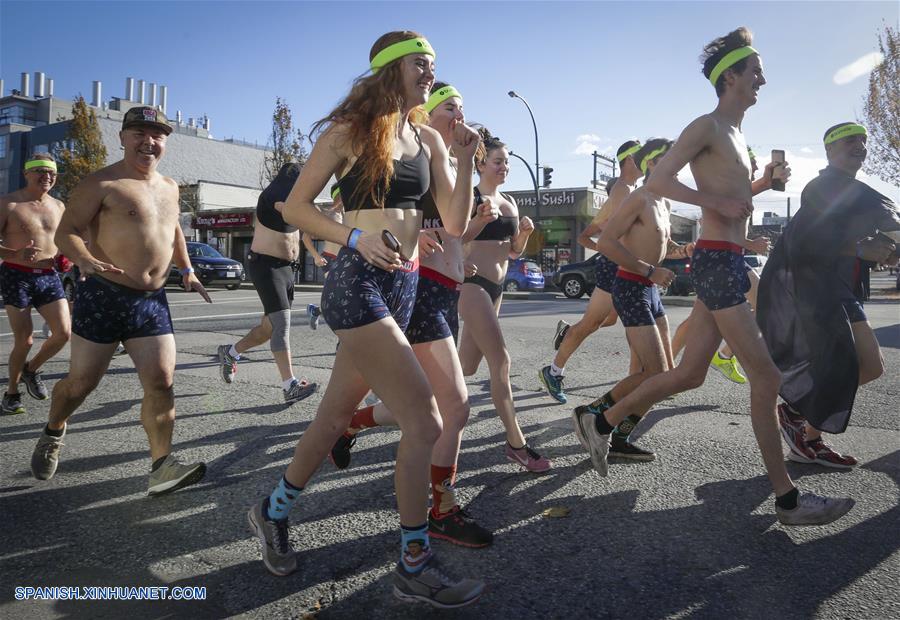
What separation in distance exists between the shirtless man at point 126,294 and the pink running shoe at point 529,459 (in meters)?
1.69

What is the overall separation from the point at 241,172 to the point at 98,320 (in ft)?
194

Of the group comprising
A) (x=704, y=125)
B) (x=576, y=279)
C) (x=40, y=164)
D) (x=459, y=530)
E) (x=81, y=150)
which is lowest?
(x=459, y=530)

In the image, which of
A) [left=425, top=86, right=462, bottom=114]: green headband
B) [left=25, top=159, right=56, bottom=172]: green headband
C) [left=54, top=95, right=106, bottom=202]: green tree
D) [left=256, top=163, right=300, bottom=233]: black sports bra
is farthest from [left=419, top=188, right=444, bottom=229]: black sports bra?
[left=54, top=95, right=106, bottom=202]: green tree

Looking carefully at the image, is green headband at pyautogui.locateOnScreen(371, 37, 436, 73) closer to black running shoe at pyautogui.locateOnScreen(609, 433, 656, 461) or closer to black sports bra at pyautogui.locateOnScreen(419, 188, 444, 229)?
black sports bra at pyautogui.locateOnScreen(419, 188, 444, 229)

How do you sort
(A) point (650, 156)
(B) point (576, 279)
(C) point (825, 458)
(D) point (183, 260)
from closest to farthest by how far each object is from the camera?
1. (C) point (825, 458)
2. (D) point (183, 260)
3. (A) point (650, 156)
4. (B) point (576, 279)

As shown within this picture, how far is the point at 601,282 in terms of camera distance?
17.8 ft

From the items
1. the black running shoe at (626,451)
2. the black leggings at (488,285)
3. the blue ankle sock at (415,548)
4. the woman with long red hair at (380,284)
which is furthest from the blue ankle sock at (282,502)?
the black running shoe at (626,451)

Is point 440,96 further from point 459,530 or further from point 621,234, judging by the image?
point 459,530

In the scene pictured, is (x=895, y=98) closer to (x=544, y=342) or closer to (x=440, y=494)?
(x=544, y=342)

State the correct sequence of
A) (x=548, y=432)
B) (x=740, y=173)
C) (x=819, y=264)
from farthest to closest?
(x=548, y=432)
(x=819, y=264)
(x=740, y=173)

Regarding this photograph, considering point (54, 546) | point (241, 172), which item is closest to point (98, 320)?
point (54, 546)

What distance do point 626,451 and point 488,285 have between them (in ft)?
4.27

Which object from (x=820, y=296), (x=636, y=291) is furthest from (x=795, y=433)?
(x=636, y=291)

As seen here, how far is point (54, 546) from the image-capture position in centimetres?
279
